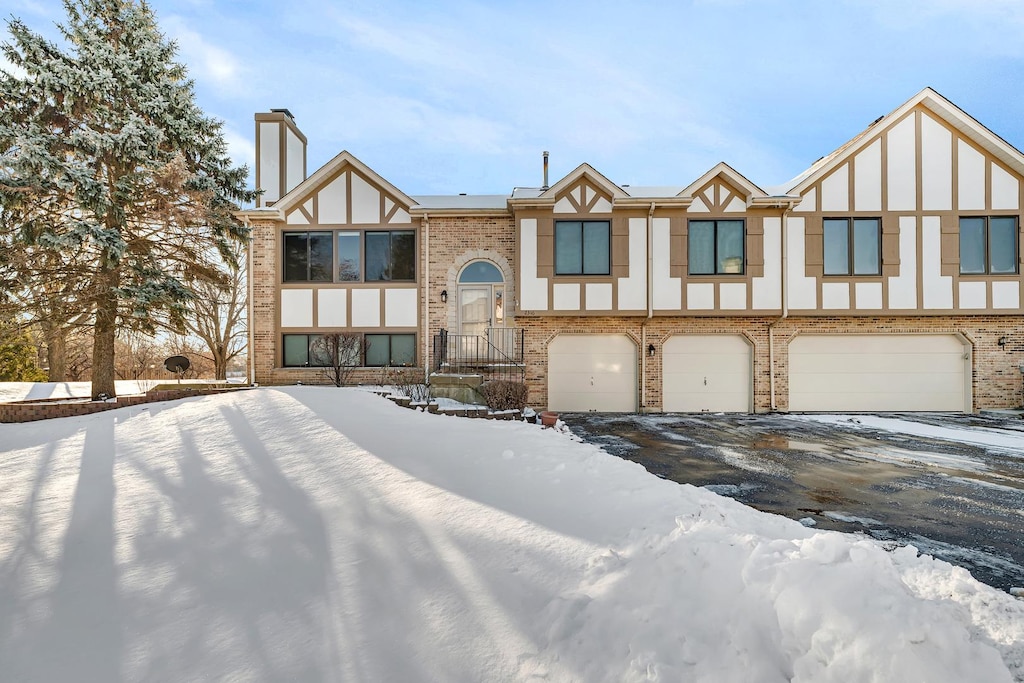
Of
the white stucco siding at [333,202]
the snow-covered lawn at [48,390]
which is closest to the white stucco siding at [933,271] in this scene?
the white stucco siding at [333,202]

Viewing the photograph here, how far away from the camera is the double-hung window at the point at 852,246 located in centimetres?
1257

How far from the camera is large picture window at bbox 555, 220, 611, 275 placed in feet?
42.0

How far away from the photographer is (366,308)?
13477 millimetres

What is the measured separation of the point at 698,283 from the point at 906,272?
5475 mm

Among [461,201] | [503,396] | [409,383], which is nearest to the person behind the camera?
[503,396]

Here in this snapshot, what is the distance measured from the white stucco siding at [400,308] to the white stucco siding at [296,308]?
224cm

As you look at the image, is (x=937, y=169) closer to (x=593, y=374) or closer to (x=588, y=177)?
(x=588, y=177)

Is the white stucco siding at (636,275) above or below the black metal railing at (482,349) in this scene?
above

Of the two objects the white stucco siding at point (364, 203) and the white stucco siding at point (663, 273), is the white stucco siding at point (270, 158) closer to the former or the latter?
the white stucco siding at point (364, 203)

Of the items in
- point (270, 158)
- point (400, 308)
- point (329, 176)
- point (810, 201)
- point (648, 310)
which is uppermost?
point (270, 158)

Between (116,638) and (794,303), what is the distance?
14.2 m

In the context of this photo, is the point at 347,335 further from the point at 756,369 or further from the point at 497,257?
the point at 756,369

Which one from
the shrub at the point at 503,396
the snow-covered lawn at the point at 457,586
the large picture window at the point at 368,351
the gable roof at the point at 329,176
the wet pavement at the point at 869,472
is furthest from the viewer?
the large picture window at the point at 368,351

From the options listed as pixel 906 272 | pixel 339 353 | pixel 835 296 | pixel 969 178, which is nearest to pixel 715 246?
pixel 835 296
